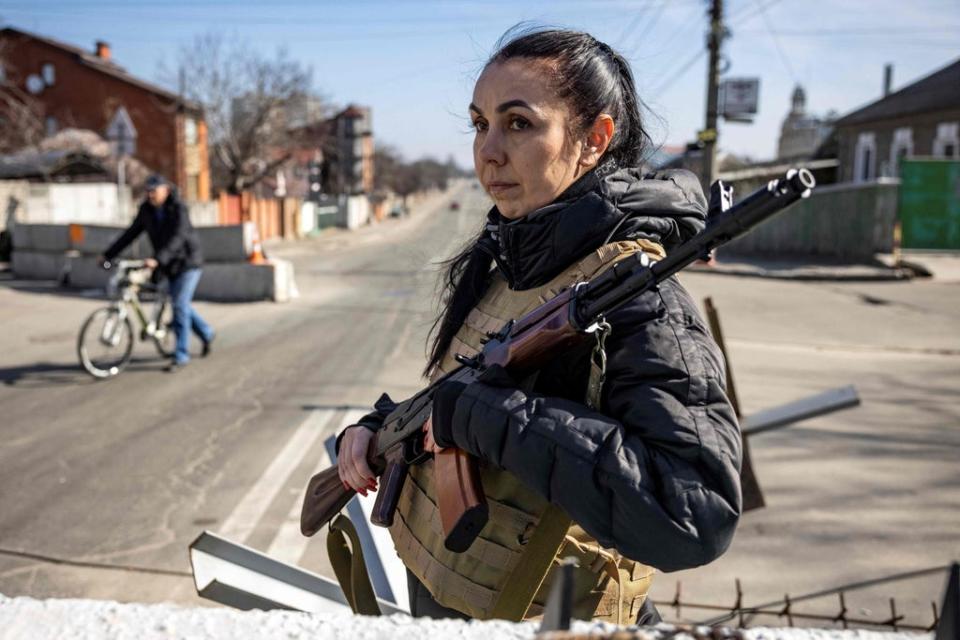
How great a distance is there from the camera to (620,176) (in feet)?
5.38

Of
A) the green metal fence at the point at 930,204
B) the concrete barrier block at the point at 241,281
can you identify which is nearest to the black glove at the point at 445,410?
the concrete barrier block at the point at 241,281

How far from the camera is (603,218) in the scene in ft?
5.17

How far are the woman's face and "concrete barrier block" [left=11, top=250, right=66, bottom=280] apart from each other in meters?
15.3

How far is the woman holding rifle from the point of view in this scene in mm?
1359

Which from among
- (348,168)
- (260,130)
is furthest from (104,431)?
(348,168)

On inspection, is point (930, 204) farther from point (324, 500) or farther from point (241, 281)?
point (324, 500)

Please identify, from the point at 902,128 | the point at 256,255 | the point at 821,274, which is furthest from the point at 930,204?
the point at 256,255

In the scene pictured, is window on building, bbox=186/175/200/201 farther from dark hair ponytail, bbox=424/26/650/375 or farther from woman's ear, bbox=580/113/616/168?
woman's ear, bbox=580/113/616/168

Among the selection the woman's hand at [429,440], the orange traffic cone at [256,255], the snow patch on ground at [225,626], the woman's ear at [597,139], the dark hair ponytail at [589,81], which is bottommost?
the orange traffic cone at [256,255]

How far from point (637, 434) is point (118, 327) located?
25.8ft

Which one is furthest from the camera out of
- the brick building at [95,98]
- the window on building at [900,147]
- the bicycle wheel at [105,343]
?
the brick building at [95,98]

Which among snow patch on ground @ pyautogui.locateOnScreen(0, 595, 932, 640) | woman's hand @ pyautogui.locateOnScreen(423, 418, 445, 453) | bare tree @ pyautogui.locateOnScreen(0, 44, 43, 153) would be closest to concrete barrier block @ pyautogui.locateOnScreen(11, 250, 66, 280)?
woman's hand @ pyautogui.locateOnScreen(423, 418, 445, 453)

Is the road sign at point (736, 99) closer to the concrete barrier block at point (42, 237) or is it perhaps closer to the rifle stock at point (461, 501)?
the concrete barrier block at point (42, 237)

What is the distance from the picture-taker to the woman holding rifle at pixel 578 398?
4.46 feet
